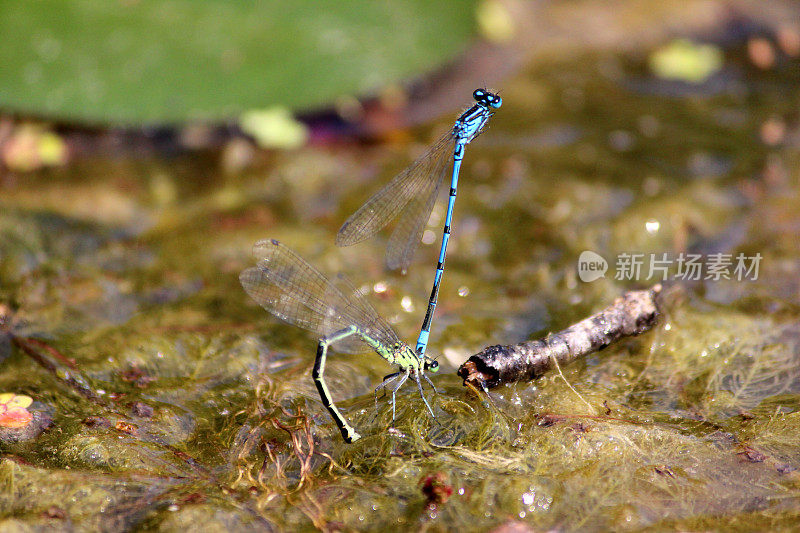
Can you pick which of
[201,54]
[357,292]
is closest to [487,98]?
[357,292]

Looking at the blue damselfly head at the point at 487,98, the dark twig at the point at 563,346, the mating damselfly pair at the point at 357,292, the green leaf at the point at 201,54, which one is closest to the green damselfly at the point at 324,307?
the mating damselfly pair at the point at 357,292

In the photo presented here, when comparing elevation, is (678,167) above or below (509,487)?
above

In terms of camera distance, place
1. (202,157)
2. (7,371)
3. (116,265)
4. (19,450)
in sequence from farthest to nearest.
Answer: (202,157)
(116,265)
(7,371)
(19,450)

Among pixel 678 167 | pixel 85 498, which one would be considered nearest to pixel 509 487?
pixel 85 498

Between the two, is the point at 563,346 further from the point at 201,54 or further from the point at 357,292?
the point at 201,54

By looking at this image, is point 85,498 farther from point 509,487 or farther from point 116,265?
point 116,265
